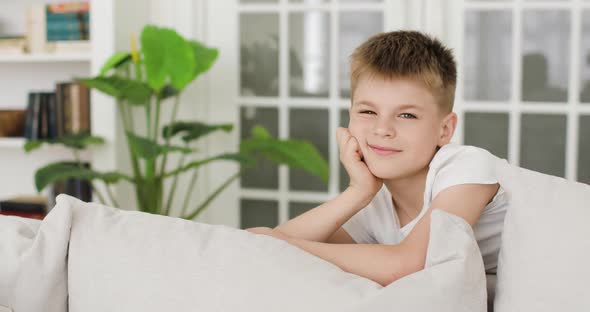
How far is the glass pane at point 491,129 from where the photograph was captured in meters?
3.14

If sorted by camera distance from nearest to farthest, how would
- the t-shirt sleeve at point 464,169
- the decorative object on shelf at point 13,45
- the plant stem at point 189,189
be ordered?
1. the t-shirt sleeve at point 464,169
2. the plant stem at point 189,189
3. the decorative object on shelf at point 13,45

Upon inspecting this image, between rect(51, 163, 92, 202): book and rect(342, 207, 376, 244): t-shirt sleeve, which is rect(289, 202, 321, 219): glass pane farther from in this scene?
rect(342, 207, 376, 244): t-shirt sleeve

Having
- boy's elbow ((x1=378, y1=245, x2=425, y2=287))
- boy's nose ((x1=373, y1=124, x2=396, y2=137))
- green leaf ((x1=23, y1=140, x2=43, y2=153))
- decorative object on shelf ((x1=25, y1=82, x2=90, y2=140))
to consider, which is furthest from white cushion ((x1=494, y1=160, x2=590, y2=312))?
decorative object on shelf ((x1=25, y1=82, x2=90, y2=140))

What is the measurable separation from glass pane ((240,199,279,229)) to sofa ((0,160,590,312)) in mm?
2403

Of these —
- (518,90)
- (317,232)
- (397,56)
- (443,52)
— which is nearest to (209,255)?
(317,232)

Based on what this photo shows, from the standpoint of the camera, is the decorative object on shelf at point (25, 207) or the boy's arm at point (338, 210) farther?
the decorative object on shelf at point (25, 207)

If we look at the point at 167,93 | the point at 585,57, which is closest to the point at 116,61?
the point at 167,93

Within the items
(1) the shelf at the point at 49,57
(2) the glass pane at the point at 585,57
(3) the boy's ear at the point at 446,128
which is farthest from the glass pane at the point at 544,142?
(1) the shelf at the point at 49,57

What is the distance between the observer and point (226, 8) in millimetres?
3375

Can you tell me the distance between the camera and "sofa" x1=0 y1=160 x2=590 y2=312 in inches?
33.9

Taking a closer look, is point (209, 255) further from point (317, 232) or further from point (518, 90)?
point (518, 90)

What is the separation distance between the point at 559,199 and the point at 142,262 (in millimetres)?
543

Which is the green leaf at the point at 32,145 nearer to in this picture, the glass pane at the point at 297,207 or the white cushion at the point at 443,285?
the glass pane at the point at 297,207

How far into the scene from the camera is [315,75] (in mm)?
3326
